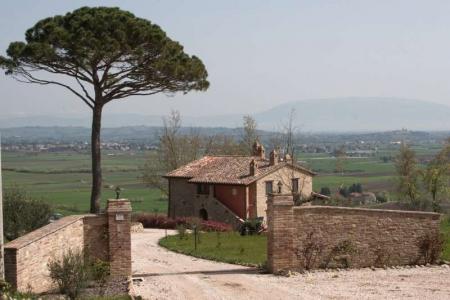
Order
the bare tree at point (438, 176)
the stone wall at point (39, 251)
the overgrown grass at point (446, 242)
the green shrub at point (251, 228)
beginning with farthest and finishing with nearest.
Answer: the bare tree at point (438, 176), the green shrub at point (251, 228), the overgrown grass at point (446, 242), the stone wall at point (39, 251)

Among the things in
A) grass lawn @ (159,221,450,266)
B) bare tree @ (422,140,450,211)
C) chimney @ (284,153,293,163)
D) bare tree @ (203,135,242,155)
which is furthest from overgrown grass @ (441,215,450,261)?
bare tree @ (203,135,242,155)

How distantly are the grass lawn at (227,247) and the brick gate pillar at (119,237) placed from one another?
4.10 meters

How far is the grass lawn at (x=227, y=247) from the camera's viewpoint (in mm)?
19369

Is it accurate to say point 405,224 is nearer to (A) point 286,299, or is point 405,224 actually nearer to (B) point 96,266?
(A) point 286,299

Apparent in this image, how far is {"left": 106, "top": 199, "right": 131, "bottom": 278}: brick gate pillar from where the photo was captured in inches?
607

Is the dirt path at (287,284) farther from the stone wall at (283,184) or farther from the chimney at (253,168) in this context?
the chimney at (253,168)

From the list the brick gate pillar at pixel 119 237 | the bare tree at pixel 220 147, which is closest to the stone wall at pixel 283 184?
the bare tree at pixel 220 147

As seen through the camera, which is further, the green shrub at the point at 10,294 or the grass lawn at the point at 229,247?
the grass lawn at the point at 229,247

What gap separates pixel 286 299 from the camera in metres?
13.1

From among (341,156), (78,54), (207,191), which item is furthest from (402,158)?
(78,54)

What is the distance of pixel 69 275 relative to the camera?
13.2m

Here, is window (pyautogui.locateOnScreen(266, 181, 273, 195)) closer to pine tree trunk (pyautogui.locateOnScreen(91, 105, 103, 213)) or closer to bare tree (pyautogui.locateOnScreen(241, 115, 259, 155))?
bare tree (pyautogui.locateOnScreen(241, 115, 259, 155))

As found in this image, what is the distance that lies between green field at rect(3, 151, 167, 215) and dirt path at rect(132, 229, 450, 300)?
2389 cm

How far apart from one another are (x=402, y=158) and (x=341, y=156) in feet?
29.0
